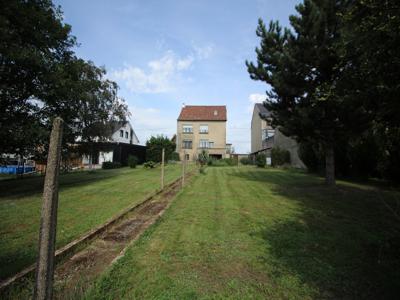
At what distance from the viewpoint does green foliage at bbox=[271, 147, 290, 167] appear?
25.7 meters

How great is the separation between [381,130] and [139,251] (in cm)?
544

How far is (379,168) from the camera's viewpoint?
11578 millimetres

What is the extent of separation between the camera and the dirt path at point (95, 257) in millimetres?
2709

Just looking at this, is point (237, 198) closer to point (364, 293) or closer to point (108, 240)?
point (108, 240)

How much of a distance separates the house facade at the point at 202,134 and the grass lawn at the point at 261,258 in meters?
35.6

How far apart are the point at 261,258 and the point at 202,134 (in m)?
38.8

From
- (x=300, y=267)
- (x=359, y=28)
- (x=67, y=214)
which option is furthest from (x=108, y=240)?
(x=359, y=28)

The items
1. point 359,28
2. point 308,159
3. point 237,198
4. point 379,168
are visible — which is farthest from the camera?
point 308,159

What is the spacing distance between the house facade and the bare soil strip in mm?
35604

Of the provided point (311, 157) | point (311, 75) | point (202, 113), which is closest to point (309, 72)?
point (311, 75)

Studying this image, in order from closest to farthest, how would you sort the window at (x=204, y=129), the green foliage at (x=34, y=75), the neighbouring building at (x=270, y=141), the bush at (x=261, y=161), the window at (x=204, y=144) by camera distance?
the green foliage at (x=34, y=75) < the neighbouring building at (x=270, y=141) < the bush at (x=261, y=161) < the window at (x=204, y=144) < the window at (x=204, y=129)

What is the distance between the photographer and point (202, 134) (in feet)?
138

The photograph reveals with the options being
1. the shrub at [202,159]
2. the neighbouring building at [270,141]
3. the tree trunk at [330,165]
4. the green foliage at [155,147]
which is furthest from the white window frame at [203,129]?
the tree trunk at [330,165]

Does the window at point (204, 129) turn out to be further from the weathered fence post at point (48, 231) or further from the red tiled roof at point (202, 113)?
the weathered fence post at point (48, 231)
